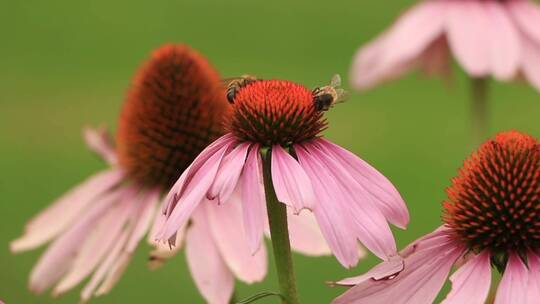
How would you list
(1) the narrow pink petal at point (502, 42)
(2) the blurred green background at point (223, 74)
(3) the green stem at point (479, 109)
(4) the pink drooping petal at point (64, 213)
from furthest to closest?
(2) the blurred green background at point (223, 74) → (3) the green stem at point (479, 109) → (1) the narrow pink petal at point (502, 42) → (4) the pink drooping petal at point (64, 213)

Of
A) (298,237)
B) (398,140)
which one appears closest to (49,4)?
(398,140)

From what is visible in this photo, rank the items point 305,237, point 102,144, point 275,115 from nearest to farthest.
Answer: point 275,115 → point 305,237 → point 102,144

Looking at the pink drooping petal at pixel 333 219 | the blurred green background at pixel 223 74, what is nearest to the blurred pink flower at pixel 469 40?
the pink drooping petal at pixel 333 219

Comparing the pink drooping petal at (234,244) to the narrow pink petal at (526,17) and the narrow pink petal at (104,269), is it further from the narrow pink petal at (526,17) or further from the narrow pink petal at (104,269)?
the narrow pink petal at (526,17)

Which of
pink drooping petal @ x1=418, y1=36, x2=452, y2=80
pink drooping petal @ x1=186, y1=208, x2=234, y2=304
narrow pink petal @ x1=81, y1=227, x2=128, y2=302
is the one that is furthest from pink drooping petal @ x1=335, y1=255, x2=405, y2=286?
pink drooping petal @ x1=418, y1=36, x2=452, y2=80

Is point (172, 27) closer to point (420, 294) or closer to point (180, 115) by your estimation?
point (180, 115)

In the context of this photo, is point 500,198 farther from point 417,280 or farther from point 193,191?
point 193,191

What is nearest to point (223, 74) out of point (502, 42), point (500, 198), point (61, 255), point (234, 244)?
A: point (502, 42)

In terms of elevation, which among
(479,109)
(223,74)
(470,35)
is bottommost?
(479,109)
